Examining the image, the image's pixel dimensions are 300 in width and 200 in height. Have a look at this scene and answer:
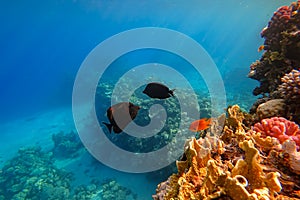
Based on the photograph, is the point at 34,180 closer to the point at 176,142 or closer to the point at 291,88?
the point at 176,142

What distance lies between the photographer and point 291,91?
10.2ft

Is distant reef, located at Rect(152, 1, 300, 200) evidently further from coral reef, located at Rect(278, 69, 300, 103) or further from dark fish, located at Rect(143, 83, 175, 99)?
dark fish, located at Rect(143, 83, 175, 99)

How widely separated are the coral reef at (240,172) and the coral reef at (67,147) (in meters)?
13.3

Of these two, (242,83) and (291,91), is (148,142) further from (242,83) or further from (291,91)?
(242,83)

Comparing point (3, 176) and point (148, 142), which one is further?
point (3, 176)

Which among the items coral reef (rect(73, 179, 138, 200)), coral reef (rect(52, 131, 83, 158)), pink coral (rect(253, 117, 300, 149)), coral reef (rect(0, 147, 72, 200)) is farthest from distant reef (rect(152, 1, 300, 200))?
coral reef (rect(52, 131, 83, 158))

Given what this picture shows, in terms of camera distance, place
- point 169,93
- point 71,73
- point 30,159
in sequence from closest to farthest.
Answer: point 169,93
point 30,159
point 71,73

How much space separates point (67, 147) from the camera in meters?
14.3

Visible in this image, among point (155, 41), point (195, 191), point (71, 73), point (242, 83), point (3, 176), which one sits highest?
point (155, 41)

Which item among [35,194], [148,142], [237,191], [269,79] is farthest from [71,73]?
[237,191]

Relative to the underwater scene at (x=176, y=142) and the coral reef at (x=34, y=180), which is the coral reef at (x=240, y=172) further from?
the coral reef at (x=34, y=180)

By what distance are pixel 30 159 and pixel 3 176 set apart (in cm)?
181

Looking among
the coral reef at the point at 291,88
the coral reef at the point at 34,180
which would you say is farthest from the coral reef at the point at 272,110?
the coral reef at the point at 34,180

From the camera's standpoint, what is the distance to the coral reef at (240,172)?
127 cm
